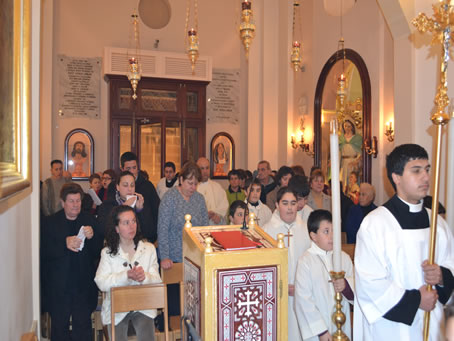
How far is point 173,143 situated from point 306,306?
810 centimetres

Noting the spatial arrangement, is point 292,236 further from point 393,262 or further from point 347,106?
point 347,106

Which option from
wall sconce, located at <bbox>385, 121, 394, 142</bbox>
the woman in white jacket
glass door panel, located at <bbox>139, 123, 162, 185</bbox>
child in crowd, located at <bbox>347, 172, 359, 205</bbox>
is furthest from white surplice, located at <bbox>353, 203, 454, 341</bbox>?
glass door panel, located at <bbox>139, 123, 162, 185</bbox>

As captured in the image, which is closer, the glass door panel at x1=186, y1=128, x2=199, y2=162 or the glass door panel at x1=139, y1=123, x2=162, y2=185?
the glass door panel at x1=139, y1=123, x2=162, y2=185

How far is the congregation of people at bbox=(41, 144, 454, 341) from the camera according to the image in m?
2.31

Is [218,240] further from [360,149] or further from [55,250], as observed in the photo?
[360,149]

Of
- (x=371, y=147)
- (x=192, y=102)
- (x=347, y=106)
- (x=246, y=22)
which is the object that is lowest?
(x=371, y=147)

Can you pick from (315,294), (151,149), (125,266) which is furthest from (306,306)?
(151,149)

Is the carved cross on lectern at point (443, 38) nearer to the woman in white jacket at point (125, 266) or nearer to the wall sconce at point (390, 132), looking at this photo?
the woman in white jacket at point (125, 266)

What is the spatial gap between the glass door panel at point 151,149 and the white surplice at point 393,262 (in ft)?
28.1

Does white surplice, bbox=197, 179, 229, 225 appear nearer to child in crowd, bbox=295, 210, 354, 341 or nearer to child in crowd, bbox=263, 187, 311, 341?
child in crowd, bbox=263, 187, 311, 341

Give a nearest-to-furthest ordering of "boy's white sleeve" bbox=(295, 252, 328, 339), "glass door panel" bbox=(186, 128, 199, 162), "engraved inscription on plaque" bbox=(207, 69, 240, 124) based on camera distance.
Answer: "boy's white sleeve" bbox=(295, 252, 328, 339)
"glass door panel" bbox=(186, 128, 199, 162)
"engraved inscription on plaque" bbox=(207, 69, 240, 124)

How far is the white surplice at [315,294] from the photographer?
9.71 ft

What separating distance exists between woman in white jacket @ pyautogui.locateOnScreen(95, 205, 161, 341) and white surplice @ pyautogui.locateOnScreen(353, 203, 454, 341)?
1.85m

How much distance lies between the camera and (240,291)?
2.13 m
